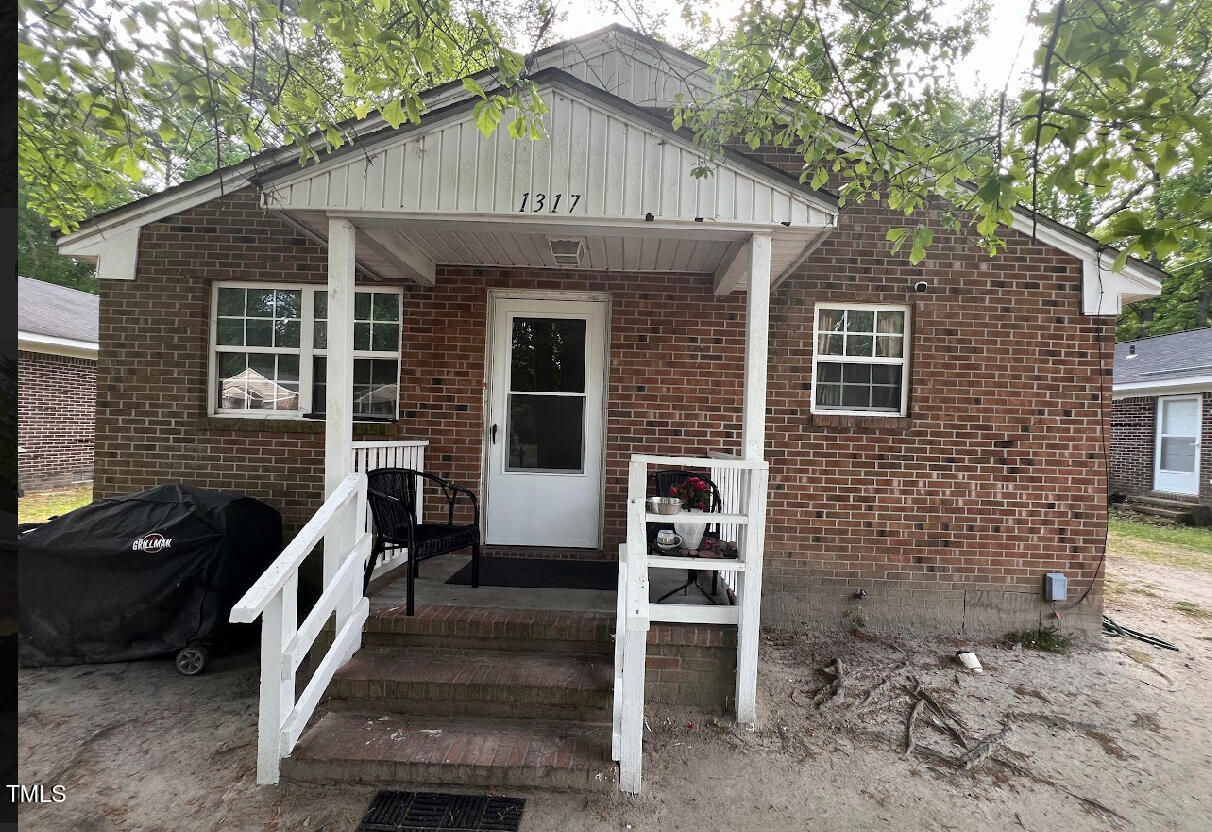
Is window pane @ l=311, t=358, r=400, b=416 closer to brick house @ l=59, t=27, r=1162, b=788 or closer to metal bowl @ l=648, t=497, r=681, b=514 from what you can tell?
brick house @ l=59, t=27, r=1162, b=788

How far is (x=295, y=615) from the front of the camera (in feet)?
8.74

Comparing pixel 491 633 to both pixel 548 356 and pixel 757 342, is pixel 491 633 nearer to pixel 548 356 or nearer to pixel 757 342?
pixel 757 342

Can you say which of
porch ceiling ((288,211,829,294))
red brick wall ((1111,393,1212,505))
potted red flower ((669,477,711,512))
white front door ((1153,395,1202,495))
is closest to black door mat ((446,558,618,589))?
potted red flower ((669,477,711,512))

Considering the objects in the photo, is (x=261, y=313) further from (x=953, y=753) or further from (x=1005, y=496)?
(x=1005, y=496)

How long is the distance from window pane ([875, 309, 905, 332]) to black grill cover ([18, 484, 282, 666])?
525 centimetres

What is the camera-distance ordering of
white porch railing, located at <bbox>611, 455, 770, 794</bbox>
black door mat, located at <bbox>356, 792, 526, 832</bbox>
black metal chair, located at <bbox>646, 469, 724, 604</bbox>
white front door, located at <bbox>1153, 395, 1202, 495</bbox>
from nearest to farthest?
black door mat, located at <bbox>356, 792, 526, 832</bbox> → white porch railing, located at <bbox>611, 455, 770, 794</bbox> → black metal chair, located at <bbox>646, 469, 724, 604</bbox> → white front door, located at <bbox>1153, 395, 1202, 495</bbox>

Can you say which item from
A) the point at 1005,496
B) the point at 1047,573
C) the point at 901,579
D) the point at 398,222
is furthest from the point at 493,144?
the point at 1047,573

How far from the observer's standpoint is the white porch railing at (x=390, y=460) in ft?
11.9

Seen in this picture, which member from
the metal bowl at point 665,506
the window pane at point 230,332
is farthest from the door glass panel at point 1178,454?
the window pane at point 230,332

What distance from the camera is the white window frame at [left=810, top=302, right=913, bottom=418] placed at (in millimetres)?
4727

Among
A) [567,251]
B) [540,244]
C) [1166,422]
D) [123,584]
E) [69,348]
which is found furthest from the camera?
[1166,422]

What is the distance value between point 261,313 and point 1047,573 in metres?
6.98

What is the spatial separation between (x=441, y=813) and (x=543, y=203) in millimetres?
2970

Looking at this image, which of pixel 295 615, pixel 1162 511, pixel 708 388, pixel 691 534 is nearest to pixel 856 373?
pixel 708 388
